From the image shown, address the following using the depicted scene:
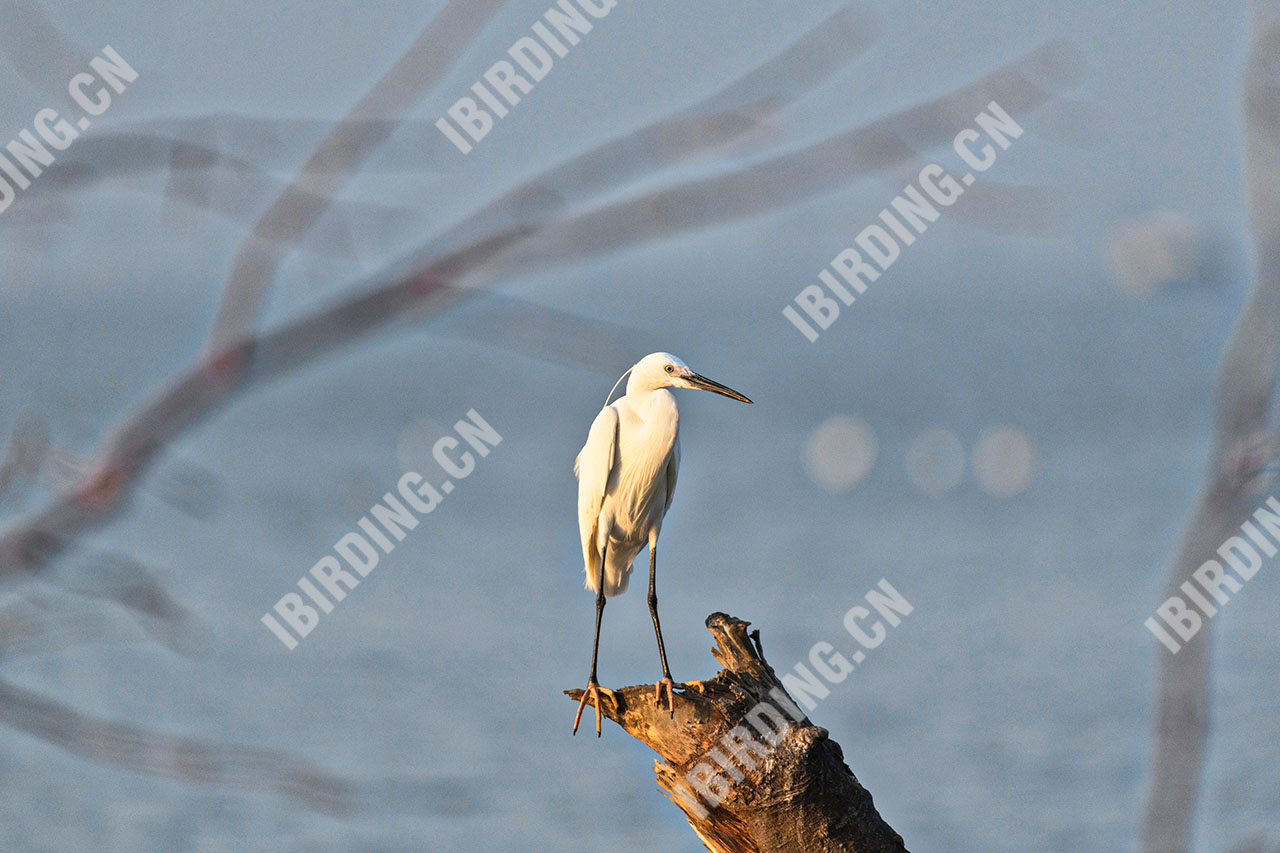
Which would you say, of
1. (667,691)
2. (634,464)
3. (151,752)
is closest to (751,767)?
(667,691)

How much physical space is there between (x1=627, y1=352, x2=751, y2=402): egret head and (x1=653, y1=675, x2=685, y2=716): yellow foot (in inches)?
50.9

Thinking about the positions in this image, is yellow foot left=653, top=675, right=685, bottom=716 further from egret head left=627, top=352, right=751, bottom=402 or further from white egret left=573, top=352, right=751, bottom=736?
egret head left=627, top=352, right=751, bottom=402

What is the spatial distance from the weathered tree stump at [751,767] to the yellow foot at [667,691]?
14 mm

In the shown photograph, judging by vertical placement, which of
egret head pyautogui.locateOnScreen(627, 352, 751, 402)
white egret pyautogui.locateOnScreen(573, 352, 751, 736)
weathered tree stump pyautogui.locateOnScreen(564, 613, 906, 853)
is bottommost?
weathered tree stump pyautogui.locateOnScreen(564, 613, 906, 853)

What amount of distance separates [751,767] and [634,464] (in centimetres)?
177

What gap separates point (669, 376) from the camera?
4883mm

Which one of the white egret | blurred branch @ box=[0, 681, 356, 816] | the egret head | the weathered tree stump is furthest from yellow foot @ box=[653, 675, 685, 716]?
blurred branch @ box=[0, 681, 356, 816]

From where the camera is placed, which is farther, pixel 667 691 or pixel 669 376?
pixel 669 376

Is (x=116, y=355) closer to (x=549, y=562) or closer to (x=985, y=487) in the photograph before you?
(x=549, y=562)

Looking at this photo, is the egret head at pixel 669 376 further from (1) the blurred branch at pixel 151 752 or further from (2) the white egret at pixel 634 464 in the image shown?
(1) the blurred branch at pixel 151 752

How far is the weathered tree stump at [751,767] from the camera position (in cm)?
352

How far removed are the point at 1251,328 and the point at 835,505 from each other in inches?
724

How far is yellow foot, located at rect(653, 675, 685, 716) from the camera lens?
377cm

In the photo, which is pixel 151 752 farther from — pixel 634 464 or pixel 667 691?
pixel 634 464
